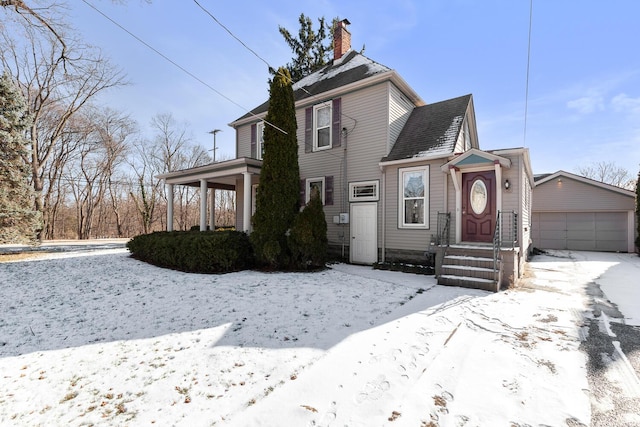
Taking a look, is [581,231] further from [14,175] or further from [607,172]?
[607,172]

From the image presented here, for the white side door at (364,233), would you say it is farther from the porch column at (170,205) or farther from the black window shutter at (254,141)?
the porch column at (170,205)

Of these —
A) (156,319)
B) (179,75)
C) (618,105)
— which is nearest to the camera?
(156,319)

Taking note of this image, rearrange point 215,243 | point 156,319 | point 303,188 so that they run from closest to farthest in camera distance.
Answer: point 156,319 < point 215,243 < point 303,188

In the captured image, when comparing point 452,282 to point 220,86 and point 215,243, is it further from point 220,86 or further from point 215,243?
point 220,86

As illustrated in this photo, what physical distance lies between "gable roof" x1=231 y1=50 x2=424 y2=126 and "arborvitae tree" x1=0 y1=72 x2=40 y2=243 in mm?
7601

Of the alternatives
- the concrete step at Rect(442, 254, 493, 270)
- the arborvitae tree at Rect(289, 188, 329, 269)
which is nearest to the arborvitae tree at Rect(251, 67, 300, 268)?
the arborvitae tree at Rect(289, 188, 329, 269)

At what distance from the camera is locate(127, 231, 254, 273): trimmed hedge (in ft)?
24.3

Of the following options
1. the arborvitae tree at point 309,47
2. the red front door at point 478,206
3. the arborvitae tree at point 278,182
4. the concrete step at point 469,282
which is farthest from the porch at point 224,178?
the arborvitae tree at point 309,47

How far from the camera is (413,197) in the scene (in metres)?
8.59

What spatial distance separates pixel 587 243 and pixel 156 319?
18753mm

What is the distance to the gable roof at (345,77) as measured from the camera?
927cm

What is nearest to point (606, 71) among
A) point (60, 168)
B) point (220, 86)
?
point (220, 86)

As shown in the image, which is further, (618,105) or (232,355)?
(618,105)

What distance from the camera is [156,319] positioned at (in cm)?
418
